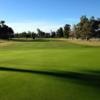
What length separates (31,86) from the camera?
316 inches

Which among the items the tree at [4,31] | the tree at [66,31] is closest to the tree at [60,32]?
the tree at [66,31]

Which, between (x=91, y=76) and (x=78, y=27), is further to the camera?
(x=78, y=27)

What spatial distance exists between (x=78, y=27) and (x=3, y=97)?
9170 centimetres

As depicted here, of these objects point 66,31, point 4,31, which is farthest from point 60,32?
point 4,31

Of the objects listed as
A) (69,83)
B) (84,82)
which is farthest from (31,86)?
(84,82)

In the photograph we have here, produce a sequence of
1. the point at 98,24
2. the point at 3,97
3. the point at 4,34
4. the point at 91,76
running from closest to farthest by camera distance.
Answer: the point at 3,97 → the point at 91,76 → the point at 98,24 → the point at 4,34

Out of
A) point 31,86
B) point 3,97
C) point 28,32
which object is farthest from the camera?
point 28,32

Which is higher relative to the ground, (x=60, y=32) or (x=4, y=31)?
(x=4, y=31)

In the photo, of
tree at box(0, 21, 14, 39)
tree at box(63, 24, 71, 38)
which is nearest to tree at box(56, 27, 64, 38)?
tree at box(63, 24, 71, 38)

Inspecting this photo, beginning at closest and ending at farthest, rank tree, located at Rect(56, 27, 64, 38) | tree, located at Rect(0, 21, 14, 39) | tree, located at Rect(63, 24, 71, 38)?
1. tree, located at Rect(0, 21, 14, 39)
2. tree, located at Rect(63, 24, 71, 38)
3. tree, located at Rect(56, 27, 64, 38)

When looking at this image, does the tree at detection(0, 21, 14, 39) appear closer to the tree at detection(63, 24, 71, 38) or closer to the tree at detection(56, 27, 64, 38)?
the tree at detection(63, 24, 71, 38)

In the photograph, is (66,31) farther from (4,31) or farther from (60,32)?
(4,31)

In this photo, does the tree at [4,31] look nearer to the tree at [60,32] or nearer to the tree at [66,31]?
the tree at [66,31]

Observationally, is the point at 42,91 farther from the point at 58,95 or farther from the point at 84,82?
the point at 84,82
